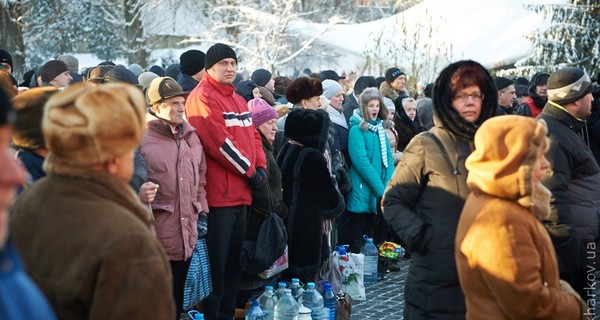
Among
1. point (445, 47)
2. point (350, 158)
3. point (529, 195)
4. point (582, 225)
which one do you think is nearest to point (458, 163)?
point (529, 195)

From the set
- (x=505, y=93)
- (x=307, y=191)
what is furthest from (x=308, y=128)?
(x=505, y=93)

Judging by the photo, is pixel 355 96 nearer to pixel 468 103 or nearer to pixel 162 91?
pixel 162 91

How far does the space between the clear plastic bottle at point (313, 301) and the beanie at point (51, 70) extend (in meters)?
4.39

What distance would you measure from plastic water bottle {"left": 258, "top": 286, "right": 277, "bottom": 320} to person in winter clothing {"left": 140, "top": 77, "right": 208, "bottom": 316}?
0.69 m

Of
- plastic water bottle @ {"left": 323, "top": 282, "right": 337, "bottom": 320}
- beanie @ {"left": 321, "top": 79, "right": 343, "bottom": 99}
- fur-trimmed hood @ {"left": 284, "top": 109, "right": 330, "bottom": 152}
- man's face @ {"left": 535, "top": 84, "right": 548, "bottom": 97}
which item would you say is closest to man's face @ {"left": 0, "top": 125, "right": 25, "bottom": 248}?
plastic water bottle @ {"left": 323, "top": 282, "right": 337, "bottom": 320}

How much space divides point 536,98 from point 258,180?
16.0 feet

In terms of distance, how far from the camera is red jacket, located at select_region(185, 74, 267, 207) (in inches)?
291

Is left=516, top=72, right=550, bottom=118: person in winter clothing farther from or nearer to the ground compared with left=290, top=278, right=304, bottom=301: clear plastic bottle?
farther from the ground

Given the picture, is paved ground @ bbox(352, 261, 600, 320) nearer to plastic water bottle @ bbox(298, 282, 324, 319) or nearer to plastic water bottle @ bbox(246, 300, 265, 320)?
plastic water bottle @ bbox(298, 282, 324, 319)

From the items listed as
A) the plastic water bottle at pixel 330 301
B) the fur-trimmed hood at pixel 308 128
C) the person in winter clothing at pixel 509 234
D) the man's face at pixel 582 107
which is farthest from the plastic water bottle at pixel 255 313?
the person in winter clothing at pixel 509 234

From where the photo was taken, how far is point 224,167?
24.5ft

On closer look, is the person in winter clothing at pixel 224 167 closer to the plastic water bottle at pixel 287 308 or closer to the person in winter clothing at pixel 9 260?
the plastic water bottle at pixel 287 308

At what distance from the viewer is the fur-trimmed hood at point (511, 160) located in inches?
163

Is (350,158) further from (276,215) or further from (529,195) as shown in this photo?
(529,195)
